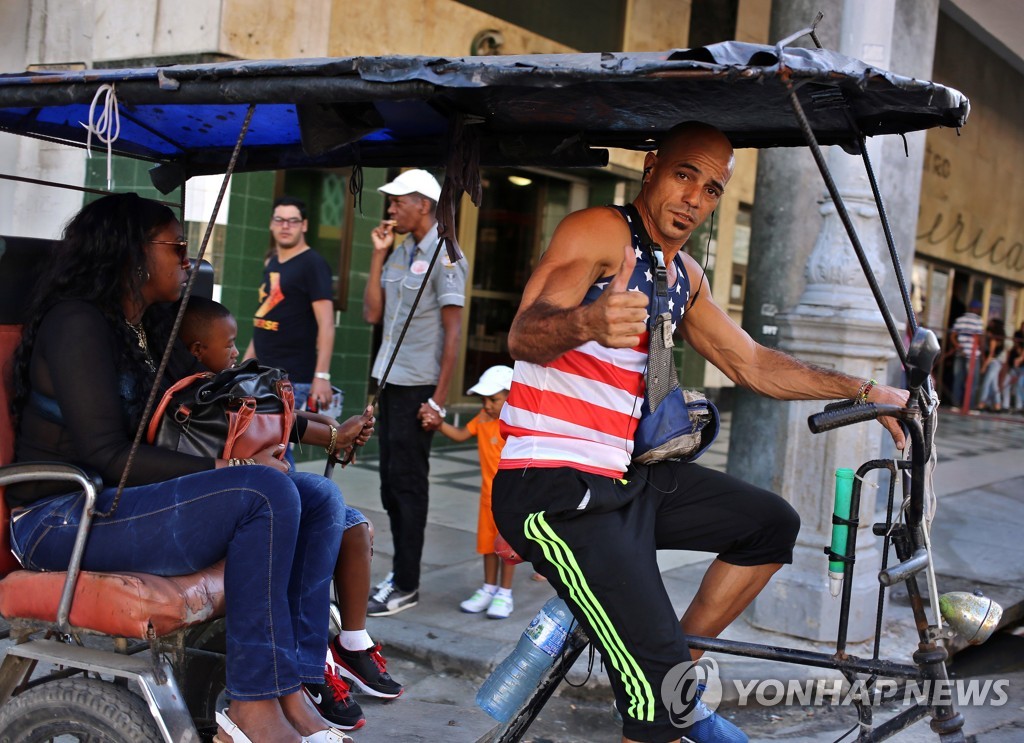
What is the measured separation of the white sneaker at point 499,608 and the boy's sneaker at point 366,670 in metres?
1.06

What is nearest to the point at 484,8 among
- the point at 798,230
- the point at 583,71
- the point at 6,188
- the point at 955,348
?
the point at 6,188

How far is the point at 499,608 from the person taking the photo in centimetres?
483

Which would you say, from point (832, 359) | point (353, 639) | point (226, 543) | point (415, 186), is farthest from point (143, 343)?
point (832, 359)

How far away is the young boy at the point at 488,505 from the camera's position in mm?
4852

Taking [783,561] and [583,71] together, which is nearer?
[583,71]

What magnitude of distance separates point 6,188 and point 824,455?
610 cm

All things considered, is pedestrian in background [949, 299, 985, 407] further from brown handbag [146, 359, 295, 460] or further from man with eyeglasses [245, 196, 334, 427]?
brown handbag [146, 359, 295, 460]

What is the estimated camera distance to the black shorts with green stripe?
2463mm

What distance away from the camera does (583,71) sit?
2.18 metres

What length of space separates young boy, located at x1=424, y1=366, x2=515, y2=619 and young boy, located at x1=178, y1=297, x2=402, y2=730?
1118 mm

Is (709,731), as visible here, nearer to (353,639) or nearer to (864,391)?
(864,391)

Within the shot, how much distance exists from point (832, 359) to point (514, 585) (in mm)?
1951

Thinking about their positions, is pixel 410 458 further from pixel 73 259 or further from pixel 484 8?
pixel 484 8

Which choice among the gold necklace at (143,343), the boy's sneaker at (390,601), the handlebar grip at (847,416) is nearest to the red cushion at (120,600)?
the gold necklace at (143,343)
